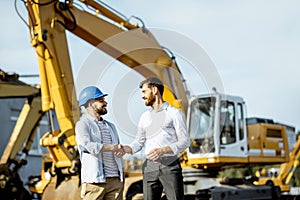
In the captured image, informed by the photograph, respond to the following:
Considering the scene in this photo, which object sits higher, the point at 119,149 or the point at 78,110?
the point at 78,110

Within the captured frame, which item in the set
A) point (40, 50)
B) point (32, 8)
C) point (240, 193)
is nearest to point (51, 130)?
point (40, 50)

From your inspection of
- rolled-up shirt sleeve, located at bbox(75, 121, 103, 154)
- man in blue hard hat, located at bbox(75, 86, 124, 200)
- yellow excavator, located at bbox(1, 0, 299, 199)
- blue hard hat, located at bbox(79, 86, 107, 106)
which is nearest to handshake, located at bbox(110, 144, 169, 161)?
man in blue hard hat, located at bbox(75, 86, 124, 200)

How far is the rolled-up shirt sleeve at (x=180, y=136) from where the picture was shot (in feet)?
17.0

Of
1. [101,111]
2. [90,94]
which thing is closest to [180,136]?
[101,111]

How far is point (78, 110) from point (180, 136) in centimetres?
496

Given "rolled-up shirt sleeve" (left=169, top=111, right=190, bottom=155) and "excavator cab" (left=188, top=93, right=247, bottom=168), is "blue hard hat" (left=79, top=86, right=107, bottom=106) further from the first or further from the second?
"excavator cab" (left=188, top=93, right=247, bottom=168)

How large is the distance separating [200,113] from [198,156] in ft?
2.91

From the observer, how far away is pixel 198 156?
11.2 metres

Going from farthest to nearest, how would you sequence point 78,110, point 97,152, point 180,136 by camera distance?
point 78,110, point 180,136, point 97,152

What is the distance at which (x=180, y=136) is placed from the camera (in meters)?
5.26

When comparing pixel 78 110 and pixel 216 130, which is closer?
pixel 78 110

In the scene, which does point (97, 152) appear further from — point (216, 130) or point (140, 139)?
point (216, 130)

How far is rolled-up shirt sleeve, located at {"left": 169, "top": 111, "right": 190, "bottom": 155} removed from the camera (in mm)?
5168

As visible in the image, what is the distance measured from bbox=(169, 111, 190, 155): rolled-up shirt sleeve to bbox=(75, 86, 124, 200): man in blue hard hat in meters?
0.48
